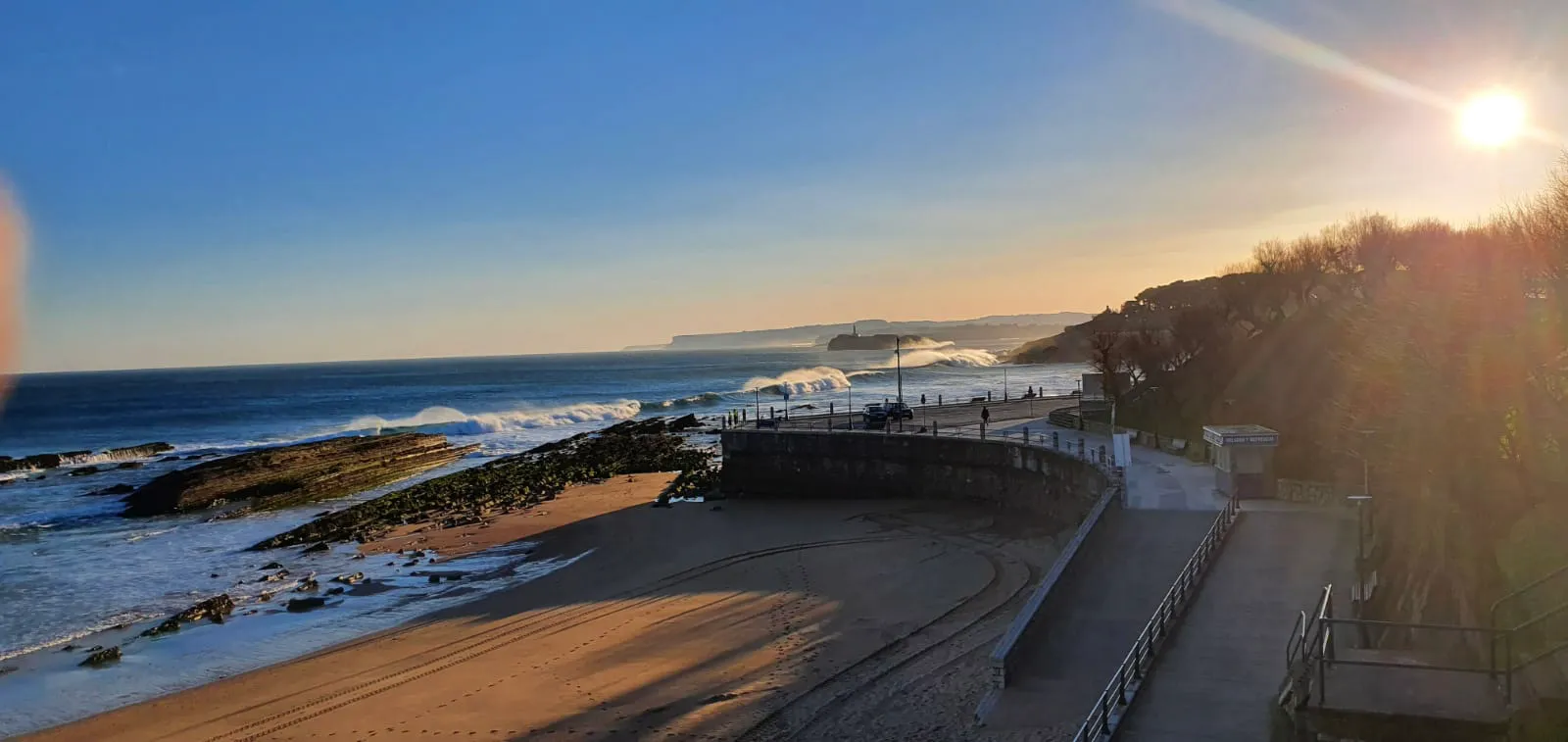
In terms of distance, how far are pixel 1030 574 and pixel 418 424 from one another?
66.6m

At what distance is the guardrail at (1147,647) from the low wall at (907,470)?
5320 millimetres

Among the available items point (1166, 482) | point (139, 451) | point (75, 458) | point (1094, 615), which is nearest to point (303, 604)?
point (1094, 615)

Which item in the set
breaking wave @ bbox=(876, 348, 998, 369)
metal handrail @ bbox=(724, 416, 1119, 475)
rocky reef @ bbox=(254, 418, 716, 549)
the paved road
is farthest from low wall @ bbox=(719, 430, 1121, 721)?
breaking wave @ bbox=(876, 348, 998, 369)

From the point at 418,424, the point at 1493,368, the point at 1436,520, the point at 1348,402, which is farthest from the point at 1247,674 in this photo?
the point at 418,424

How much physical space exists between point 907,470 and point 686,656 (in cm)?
1508

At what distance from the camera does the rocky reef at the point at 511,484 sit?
103ft

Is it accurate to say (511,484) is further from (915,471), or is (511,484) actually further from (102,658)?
(102,658)

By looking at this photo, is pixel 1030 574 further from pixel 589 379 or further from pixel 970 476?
pixel 589 379

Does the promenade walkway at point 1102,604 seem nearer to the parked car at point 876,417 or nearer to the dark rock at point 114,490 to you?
the parked car at point 876,417

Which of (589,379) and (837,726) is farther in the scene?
(589,379)

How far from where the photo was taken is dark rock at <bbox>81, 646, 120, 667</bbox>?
1697 cm

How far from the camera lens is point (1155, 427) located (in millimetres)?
30422

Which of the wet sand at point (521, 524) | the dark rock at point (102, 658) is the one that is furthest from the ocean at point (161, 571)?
the wet sand at point (521, 524)

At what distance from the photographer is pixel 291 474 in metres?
44.5
